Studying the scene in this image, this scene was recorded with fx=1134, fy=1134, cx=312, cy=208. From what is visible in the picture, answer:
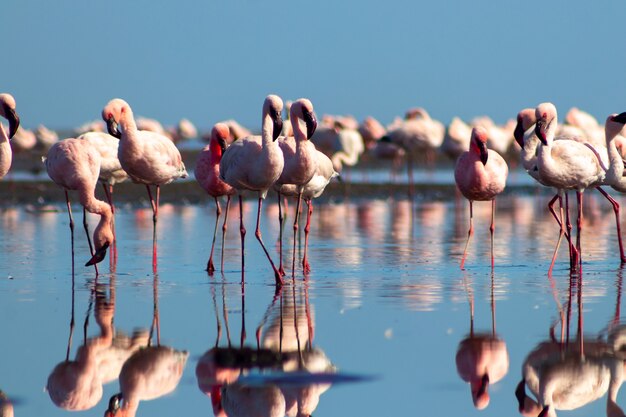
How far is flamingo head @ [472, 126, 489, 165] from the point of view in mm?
9141

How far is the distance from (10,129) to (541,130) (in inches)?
172

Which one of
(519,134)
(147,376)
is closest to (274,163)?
(519,134)

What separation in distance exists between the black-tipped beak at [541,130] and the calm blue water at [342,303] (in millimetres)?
1011

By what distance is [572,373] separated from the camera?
5.02 m

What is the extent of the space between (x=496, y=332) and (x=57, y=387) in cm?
234

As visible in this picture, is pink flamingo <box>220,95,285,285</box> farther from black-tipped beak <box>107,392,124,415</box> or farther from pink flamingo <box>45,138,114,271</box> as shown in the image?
black-tipped beak <box>107,392,124,415</box>

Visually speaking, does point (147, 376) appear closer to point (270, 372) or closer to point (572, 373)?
point (270, 372)

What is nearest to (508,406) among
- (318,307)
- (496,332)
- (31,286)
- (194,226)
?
→ (496,332)

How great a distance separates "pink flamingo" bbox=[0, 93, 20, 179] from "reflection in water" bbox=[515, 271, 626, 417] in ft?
17.1

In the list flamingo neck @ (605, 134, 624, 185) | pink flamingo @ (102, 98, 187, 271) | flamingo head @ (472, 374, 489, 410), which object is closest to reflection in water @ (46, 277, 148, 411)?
flamingo head @ (472, 374, 489, 410)

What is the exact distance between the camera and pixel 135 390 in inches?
189

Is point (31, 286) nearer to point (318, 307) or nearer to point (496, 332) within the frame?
point (318, 307)

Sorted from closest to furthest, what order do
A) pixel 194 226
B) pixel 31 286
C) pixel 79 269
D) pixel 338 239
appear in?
1. pixel 31 286
2. pixel 79 269
3. pixel 338 239
4. pixel 194 226

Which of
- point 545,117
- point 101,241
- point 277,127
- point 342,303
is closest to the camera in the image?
point 342,303
